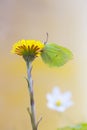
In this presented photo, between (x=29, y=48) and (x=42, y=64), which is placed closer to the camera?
(x=29, y=48)

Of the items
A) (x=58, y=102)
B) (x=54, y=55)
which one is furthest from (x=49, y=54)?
(x=58, y=102)

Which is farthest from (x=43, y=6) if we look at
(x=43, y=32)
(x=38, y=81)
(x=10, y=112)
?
(x=10, y=112)

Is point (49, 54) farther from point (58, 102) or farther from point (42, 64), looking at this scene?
point (42, 64)

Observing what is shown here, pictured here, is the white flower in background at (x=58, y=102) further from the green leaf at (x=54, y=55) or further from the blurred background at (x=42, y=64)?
the blurred background at (x=42, y=64)

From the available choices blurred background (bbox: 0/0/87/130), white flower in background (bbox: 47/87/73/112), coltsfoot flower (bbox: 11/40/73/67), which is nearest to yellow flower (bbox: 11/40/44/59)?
coltsfoot flower (bbox: 11/40/73/67)

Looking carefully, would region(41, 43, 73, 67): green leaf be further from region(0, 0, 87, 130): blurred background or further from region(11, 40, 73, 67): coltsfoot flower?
region(0, 0, 87, 130): blurred background
